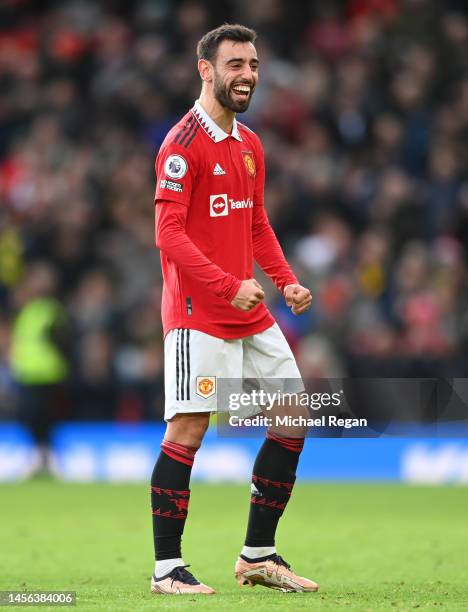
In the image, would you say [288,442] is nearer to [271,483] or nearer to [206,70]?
[271,483]

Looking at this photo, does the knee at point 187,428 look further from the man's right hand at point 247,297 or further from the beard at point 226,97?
the beard at point 226,97

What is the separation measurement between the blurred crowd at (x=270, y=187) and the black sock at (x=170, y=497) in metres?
7.66

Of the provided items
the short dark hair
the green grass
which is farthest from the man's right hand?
the green grass

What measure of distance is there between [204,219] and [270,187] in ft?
31.0

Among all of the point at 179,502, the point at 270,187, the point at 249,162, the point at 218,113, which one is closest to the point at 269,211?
the point at 270,187

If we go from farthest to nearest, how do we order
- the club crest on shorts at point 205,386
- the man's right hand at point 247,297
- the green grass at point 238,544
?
the club crest on shorts at point 205,386
the green grass at point 238,544
the man's right hand at point 247,297

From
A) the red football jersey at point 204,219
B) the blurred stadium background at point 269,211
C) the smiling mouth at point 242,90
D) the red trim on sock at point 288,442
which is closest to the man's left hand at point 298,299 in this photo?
the red football jersey at point 204,219

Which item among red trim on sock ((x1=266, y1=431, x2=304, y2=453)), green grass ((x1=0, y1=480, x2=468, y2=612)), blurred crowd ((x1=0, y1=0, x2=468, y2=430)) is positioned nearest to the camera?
green grass ((x1=0, y1=480, x2=468, y2=612))

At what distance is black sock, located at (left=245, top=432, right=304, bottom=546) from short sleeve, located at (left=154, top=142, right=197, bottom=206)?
1.16 metres

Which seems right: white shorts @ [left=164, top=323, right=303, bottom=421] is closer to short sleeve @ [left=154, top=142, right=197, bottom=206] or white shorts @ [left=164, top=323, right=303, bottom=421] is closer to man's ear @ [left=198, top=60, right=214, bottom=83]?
short sleeve @ [left=154, top=142, right=197, bottom=206]

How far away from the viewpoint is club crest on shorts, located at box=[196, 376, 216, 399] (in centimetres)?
595

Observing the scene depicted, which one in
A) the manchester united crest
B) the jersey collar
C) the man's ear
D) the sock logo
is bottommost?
the sock logo

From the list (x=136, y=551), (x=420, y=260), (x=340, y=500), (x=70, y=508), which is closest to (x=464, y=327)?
(x=420, y=260)

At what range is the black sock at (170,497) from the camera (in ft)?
19.7
